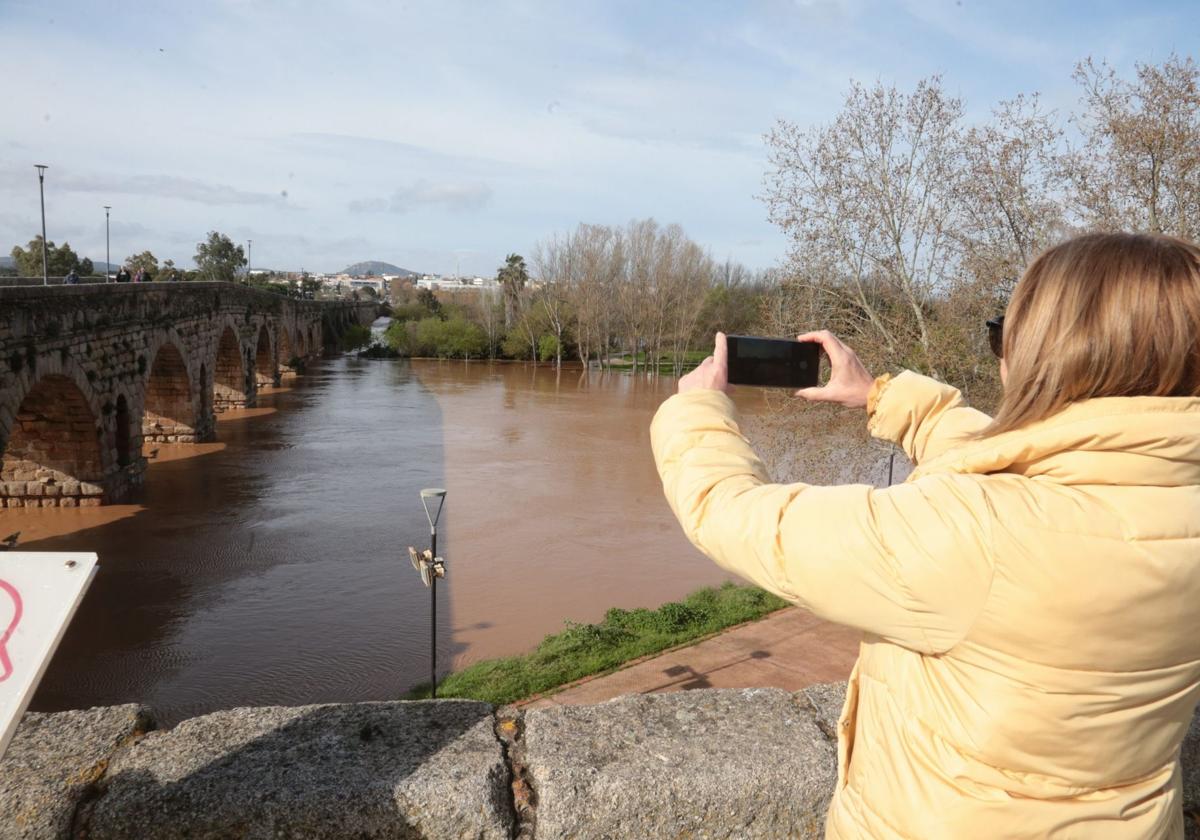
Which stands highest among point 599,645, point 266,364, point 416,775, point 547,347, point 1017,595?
point 1017,595

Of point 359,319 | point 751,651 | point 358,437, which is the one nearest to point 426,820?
point 751,651

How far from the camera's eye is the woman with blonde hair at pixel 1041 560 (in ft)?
3.19

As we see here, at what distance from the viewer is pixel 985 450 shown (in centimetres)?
105

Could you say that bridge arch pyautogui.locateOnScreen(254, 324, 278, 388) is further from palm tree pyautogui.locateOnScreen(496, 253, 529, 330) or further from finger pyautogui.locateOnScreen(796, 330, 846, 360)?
finger pyautogui.locateOnScreen(796, 330, 846, 360)

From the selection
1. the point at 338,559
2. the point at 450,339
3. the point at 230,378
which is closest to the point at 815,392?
the point at 338,559

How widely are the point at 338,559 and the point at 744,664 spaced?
7266 mm

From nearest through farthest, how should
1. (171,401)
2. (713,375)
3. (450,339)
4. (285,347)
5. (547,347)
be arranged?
(713,375) → (171,401) → (285,347) → (547,347) → (450,339)

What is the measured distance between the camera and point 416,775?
1644mm

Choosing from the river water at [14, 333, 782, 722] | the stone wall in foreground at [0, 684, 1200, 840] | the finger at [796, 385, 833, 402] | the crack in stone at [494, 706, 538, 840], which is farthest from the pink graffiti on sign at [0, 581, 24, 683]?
the river water at [14, 333, 782, 722]

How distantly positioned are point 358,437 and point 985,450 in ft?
79.7

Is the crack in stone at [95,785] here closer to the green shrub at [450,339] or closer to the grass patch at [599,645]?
the grass patch at [599,645]

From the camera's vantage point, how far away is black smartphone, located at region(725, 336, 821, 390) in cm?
152

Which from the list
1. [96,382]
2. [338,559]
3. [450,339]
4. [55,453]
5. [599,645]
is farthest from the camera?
[450,339]

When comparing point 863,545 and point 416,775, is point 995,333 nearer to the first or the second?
point 863,545
